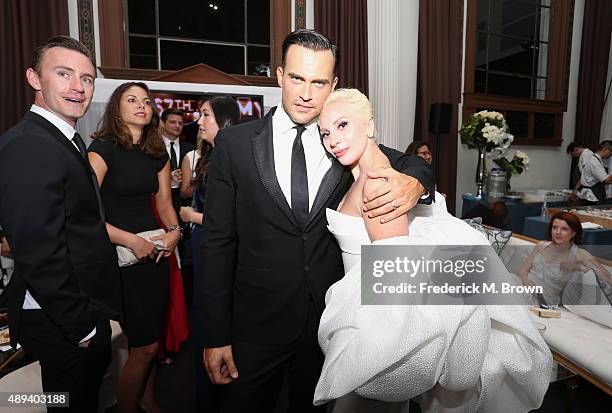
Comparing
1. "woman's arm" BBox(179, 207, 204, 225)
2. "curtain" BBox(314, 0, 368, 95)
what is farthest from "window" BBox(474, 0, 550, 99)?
"woman's arm" BBox(179, 207, 204, 225)

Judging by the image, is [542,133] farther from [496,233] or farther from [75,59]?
[75,59]

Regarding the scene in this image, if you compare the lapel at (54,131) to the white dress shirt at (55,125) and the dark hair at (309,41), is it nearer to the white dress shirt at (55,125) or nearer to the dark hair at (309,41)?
the white dress shirt at (55,125)

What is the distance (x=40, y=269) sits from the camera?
1255 millimetres

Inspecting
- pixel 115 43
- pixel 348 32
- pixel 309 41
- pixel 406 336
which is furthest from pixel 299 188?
pixel 348 32

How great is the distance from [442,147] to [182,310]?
5043mm

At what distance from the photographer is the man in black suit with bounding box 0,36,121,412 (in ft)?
4.07

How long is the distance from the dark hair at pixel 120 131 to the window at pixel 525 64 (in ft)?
20.1

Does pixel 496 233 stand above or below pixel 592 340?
above

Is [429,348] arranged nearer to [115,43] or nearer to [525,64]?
[115,43]

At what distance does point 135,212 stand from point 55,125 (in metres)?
0.68

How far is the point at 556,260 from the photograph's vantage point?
112 inches

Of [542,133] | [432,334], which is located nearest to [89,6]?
[432,334]

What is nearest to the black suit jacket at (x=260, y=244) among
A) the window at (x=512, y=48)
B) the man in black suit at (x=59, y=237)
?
the man in black suit at (x=59, y=237)

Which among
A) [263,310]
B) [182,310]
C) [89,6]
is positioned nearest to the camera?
[263,310]
